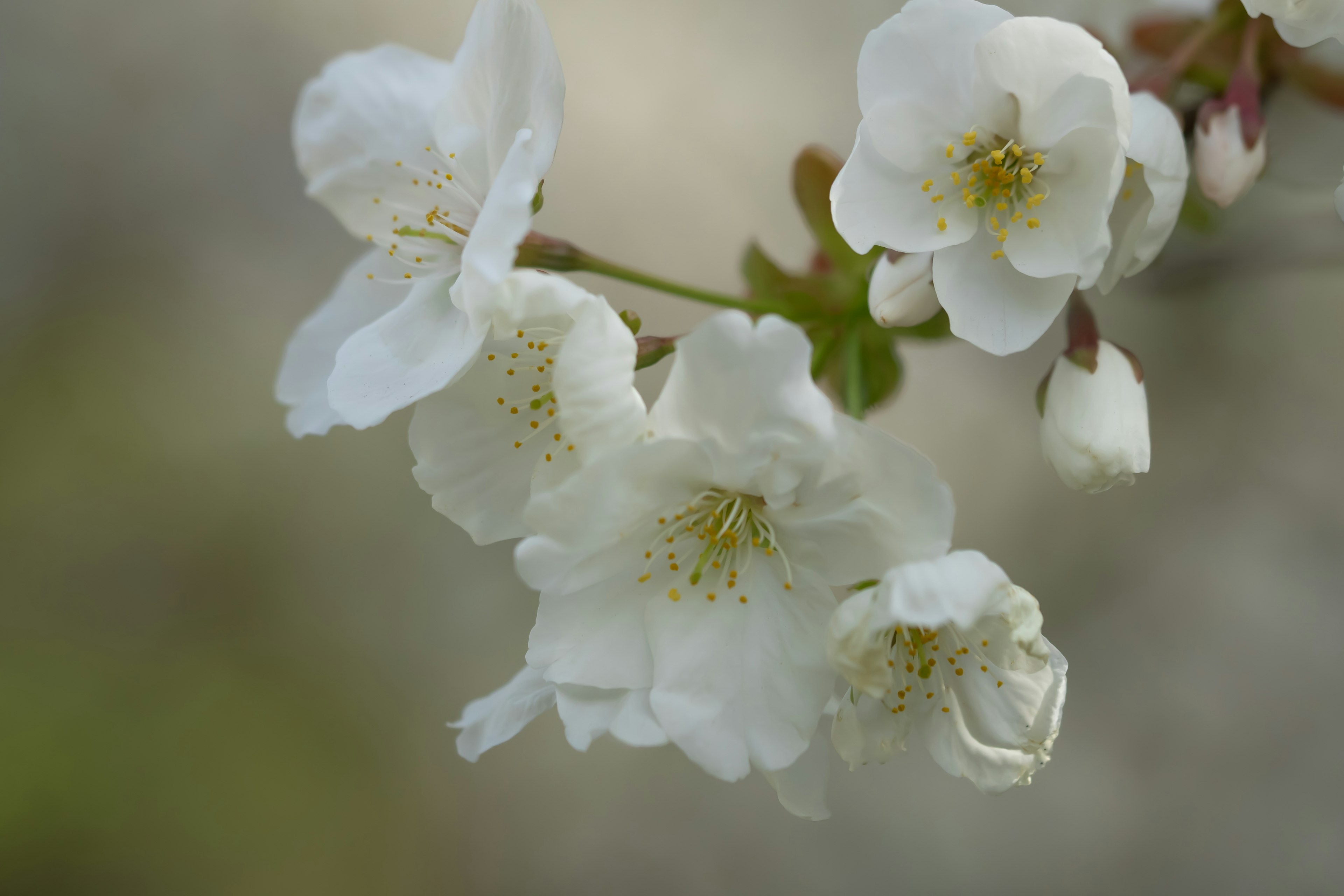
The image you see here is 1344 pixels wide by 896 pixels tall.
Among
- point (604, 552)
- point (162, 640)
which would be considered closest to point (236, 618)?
point (162, 640)

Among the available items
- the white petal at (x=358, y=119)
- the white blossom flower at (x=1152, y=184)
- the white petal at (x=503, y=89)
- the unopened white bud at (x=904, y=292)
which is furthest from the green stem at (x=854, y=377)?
the white petal at (x=358, y=119)

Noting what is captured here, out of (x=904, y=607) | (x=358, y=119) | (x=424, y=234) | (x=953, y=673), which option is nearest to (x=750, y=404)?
(x=904, y=607)

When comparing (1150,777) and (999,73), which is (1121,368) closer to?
(999,73)

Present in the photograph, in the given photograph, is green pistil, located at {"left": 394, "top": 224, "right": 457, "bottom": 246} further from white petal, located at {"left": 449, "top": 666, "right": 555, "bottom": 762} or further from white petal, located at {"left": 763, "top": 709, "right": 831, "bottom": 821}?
white petal, located at {"left": 763, "top": 709, "right": 831, "bottom": 821}

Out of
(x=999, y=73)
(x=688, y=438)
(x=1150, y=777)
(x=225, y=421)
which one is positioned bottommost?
(x=1150, y=777)

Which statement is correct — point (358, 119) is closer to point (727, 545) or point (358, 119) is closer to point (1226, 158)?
point (727, 545)

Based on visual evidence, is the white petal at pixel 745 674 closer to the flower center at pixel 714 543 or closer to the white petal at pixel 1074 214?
the flower center at pixel 714 543
